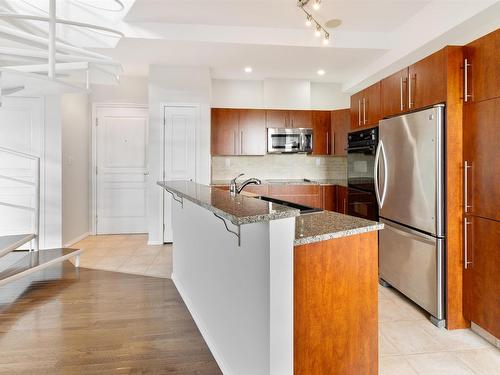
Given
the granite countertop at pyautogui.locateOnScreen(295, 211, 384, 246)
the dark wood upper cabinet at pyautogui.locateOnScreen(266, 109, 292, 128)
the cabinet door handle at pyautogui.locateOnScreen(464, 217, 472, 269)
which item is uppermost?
the dark wood upper cabinet at pyautogui.locateOnScreen(266, 109, 292, 128)

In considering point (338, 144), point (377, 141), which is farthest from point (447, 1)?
point (338, 144)

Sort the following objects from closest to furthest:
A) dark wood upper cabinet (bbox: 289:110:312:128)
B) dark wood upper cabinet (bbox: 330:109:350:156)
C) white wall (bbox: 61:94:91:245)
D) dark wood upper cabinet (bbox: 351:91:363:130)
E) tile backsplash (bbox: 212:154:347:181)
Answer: dark wood upper cabinet (bbox: 351:91:363:130), white wall (bbox: 61:94:91:245), dark wood upper cabinet (bbox: 330:109:350:156), dark wood upper cabinet (bbox: 289:110:312:128), tile backsplash (bbox: 212:154:347:181)

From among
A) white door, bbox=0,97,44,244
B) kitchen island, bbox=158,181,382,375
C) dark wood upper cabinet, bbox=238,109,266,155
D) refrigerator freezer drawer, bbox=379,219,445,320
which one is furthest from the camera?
Result: dark wood upper cabinet, bbox=238,109,266,155

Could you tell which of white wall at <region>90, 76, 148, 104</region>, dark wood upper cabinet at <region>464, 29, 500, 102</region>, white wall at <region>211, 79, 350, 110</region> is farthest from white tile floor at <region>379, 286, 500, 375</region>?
white wall at <region>90, 76, 148, 104</region>

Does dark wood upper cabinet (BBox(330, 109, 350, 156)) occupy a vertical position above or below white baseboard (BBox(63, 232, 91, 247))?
above

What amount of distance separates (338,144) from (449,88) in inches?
116

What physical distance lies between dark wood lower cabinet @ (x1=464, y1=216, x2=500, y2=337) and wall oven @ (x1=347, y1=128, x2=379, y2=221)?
104 centimetres

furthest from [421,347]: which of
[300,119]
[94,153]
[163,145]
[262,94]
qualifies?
[94,153]

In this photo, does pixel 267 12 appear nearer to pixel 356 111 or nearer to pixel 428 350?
pixel 356 111

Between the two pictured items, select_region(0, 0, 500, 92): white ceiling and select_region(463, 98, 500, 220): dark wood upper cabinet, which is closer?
select_region(463, 98, 500, 220): dark wood upper cabinet

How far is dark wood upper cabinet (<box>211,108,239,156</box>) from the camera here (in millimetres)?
5070

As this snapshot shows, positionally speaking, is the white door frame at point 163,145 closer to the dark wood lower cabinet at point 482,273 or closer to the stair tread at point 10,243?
the stair tread at point 10,243

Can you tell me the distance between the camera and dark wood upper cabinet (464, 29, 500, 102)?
196cm

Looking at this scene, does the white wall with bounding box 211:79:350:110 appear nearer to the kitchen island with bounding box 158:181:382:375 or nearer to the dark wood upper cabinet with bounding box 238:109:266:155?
the dark wood upper cabinet with bounding box 238:109:266:155
